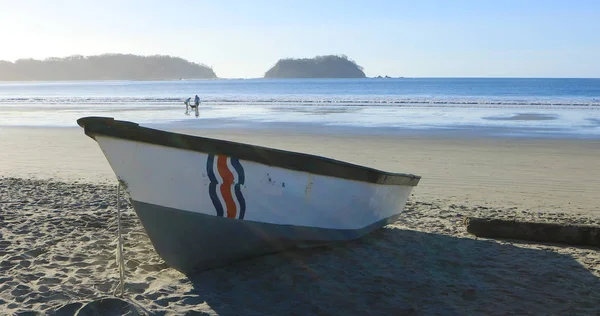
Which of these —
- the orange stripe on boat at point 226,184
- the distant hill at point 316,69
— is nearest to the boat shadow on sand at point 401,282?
the orange stripe on boat at point 226,184

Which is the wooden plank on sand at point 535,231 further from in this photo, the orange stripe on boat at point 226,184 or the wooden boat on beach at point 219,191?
the orange stripe on boat at point 226,184

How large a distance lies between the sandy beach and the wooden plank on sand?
169 millimetres

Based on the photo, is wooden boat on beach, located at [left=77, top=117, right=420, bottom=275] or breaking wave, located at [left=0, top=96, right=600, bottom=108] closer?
wooden boat on beach, located at [left=77, top=117, right=420, bottom=275]

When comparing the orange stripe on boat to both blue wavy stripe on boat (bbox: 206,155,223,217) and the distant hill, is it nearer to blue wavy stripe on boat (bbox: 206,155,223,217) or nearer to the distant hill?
blue wavy stripe on boat (bbox: 206,155,223,217)

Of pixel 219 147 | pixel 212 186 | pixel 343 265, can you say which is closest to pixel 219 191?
pixel 212 186

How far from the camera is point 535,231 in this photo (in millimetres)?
6367

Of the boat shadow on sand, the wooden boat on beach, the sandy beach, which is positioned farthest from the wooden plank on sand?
the wooden boat on beach

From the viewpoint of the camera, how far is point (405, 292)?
4.61 metres

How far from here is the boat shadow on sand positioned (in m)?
4.34

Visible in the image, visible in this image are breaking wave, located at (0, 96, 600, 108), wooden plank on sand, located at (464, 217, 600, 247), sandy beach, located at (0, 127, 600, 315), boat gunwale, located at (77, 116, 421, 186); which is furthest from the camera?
breaking wave, located at (0, 96, 600, 108)

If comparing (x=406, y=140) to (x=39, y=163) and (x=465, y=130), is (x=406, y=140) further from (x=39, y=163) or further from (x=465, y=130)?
(x=39, y=163)

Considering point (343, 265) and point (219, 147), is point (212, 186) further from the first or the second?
point (343, 265)

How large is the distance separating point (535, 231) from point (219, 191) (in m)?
3.83

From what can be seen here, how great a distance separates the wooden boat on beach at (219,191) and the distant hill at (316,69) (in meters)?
187
